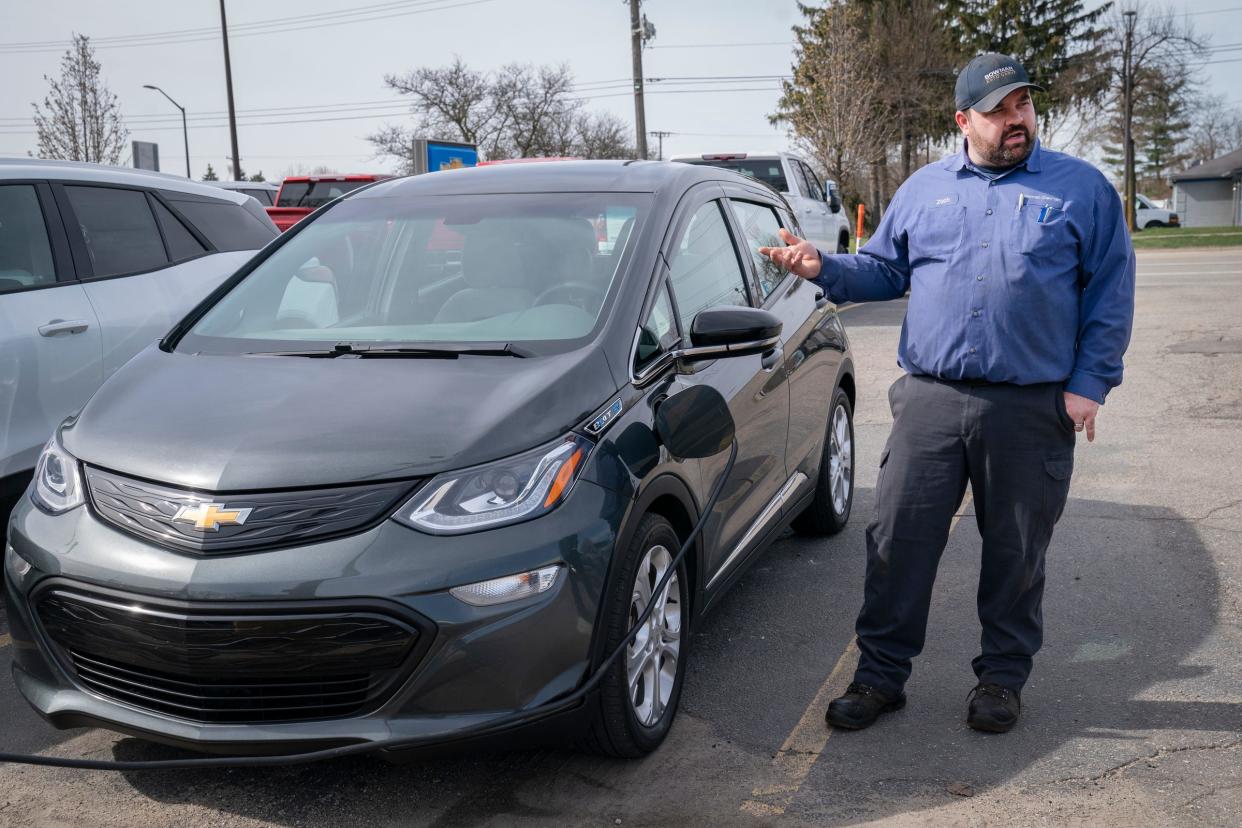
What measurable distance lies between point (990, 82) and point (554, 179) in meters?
1.59

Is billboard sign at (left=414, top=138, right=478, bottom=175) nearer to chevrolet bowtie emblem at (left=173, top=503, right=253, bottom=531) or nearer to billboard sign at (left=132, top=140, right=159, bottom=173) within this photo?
billboard sign at (left=132, top=140, right=159, bottom=173)

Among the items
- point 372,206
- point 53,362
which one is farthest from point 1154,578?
point 53,362

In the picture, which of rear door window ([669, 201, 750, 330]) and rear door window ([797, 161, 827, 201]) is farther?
rear door window ([797, 161, 827, 201])

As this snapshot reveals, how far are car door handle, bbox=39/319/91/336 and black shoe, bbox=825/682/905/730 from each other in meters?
3.60

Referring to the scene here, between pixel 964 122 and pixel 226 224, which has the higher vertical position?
pixel 964 122

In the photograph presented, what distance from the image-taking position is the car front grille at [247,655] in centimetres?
272

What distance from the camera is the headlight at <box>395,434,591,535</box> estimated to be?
9.32 ft

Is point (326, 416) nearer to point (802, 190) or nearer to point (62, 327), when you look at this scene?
point (62, 327)

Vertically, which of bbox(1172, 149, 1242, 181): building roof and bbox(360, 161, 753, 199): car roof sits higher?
bbox(1172, 149, 1242, 181): building roof

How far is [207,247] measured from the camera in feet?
20.6

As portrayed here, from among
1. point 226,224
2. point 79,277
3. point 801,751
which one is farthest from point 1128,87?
point 801,751

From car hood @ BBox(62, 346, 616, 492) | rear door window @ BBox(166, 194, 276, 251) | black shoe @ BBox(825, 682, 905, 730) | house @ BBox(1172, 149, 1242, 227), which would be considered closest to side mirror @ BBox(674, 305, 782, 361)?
car hood @ BBox(62, 346, 616, 492)

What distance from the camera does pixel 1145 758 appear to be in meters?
3.40

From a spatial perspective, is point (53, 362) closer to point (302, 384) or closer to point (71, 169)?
point (71, 169)
